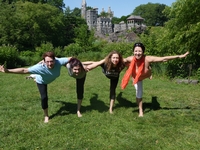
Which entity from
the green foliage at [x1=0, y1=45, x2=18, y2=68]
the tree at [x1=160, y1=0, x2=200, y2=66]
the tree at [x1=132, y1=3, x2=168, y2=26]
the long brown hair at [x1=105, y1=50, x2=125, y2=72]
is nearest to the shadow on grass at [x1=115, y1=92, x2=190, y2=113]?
the long brown hair at [x1=105, y1=50, x2=125, y2=72]

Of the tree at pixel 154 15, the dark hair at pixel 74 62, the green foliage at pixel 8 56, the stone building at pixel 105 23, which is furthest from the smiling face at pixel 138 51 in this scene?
the tree at pixel 154 15

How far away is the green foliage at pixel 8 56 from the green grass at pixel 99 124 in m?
12.5

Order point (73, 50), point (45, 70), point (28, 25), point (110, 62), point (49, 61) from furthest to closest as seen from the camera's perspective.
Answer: point (28, 25) < point (73, 50) < point (110, 62) < point (45, 70) < point (49, 61)

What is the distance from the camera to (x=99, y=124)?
5.13 m

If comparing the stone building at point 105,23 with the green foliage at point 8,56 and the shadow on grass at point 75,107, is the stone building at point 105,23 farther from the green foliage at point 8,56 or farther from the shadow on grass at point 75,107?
the shadow on grass at point 75,107

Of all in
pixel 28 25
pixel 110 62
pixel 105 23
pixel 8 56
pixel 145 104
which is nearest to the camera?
pixel 110 62

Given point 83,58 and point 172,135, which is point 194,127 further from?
point 83,58

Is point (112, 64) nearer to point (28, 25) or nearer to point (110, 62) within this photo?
point (110, 62)

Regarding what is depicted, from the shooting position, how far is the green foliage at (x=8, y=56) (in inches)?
739

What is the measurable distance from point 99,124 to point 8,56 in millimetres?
17049

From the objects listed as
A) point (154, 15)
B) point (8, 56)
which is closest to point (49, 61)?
point (8, 56)

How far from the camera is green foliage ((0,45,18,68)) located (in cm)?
1878

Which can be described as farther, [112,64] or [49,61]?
[112,64]

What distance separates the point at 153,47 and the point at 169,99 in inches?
356
